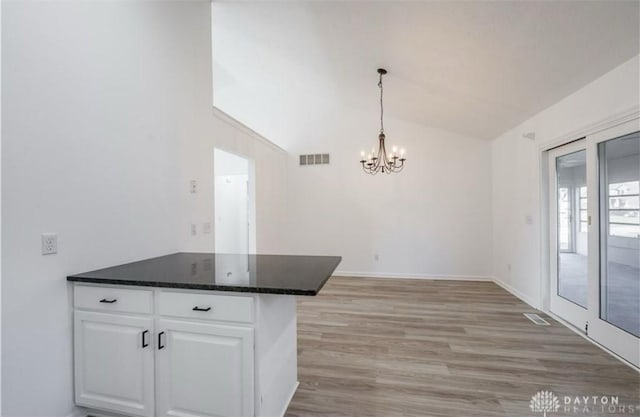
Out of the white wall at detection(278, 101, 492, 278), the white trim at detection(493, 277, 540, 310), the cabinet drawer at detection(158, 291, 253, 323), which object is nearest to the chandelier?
the white wall at detection(278, 101, 492, 278)

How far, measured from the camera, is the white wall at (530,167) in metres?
2.38

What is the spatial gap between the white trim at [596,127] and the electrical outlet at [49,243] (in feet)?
13.5

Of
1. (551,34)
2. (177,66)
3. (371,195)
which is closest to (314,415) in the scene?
(177,66)

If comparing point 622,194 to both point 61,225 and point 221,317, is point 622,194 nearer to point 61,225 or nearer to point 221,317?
point 221,317

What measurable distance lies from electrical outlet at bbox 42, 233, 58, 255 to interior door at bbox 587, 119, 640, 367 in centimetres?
413

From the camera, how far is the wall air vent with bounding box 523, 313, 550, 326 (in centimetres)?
316

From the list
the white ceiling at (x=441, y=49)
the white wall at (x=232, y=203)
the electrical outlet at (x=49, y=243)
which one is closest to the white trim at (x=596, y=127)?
the white ceiling at (x=441, y=49)

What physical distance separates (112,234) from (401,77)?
3377mm

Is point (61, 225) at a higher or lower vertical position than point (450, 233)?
higher

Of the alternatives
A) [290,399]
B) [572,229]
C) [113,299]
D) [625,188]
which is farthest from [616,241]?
[113,299]

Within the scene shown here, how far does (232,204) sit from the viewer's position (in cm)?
509

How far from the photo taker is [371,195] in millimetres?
5508

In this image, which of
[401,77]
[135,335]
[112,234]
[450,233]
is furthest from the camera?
[450,233]

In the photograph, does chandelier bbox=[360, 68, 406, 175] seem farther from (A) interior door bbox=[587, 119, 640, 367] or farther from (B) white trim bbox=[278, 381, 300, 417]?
(B) white trim bbox=[278, 381, 300, 417]
